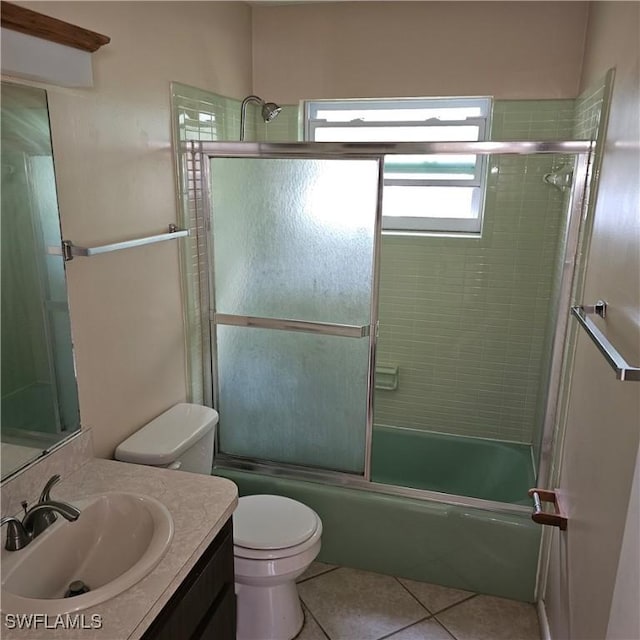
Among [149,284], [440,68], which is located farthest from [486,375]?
[149,284]

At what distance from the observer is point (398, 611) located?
225 centimetres

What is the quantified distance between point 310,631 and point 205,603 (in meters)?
0.86

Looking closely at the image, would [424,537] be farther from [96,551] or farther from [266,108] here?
[266,108]

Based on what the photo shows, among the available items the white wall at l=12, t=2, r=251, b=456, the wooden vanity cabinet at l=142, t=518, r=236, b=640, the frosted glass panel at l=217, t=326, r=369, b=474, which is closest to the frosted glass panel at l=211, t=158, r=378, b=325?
the frosted glass panel at l=217, t=326, r=369, b=474

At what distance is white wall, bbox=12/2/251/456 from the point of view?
5.51 feet

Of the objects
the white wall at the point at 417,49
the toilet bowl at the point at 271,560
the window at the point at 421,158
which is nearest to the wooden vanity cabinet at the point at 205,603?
the toilet bowl at the point at 271,560

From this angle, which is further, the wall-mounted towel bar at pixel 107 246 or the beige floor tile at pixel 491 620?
the beige floor tile at pixel 491 620

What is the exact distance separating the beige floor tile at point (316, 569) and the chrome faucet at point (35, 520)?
1344 mm

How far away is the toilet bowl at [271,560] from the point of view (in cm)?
195

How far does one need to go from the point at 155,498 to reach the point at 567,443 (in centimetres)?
136

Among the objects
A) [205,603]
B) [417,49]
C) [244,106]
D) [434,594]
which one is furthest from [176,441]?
[417,49]

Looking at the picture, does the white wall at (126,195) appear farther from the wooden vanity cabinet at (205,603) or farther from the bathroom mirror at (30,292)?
the wooden vanity cabinet at (205,603)

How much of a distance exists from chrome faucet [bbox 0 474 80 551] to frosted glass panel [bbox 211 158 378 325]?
1.25 metres

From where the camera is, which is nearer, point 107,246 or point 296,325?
point 107,246
